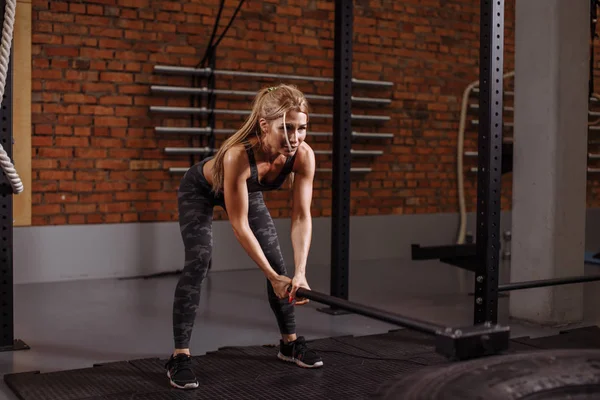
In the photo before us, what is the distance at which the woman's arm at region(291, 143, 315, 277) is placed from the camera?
3.09 metres

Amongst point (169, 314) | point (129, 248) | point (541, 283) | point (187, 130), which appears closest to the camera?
point (541, 283)

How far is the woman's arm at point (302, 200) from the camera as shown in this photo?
10.1 feet

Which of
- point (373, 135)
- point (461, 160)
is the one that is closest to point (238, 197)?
point (373, 135)

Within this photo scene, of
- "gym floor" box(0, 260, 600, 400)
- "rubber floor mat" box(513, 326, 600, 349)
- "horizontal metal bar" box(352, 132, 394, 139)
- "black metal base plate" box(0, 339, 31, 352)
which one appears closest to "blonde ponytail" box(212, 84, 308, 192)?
"gym floor" box(0, 260, 600, 400)

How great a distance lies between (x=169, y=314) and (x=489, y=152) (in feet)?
6.92

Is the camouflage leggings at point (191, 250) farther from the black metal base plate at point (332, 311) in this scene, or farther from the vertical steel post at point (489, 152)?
the black metal base plate at point (332, 311)

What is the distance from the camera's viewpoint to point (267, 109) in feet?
9.39

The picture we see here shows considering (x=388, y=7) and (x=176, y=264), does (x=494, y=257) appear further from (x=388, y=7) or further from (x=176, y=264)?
(x=388, y=7)

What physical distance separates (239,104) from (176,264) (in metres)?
1.41

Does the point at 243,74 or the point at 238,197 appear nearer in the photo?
the point at 238,197

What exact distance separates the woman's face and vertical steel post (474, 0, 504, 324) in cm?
121

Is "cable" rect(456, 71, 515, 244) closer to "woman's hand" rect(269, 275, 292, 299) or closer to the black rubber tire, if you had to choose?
"woman's hand" rect(269, 275, 292, 299)

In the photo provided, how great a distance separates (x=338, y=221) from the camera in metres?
4.60

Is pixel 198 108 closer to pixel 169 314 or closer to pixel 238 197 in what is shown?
pixel 169 314
